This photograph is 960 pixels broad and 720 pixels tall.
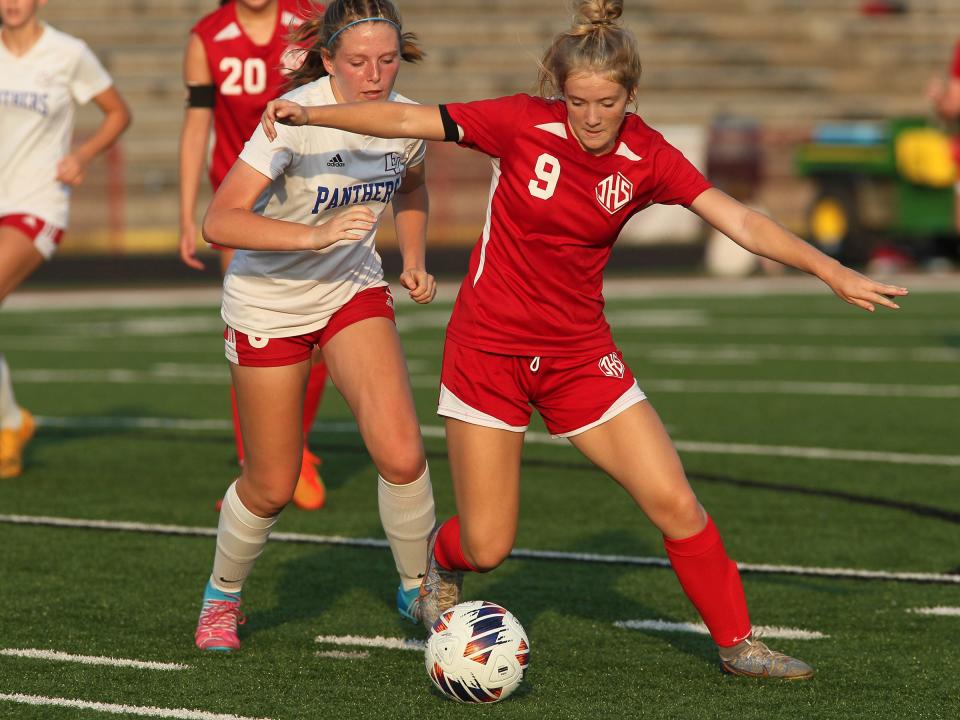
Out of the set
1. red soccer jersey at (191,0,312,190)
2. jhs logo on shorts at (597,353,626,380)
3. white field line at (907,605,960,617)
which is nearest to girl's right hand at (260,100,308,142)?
jhs logo on shorts at (597,353,626,380)

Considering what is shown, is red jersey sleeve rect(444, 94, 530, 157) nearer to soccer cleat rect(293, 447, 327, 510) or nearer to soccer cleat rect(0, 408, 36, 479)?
soccer cleat rect(293, 447, 327, 510)

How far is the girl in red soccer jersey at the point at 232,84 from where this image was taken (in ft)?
24.6

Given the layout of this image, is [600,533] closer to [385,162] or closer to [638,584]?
[638,584]

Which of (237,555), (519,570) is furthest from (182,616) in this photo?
(519,570)

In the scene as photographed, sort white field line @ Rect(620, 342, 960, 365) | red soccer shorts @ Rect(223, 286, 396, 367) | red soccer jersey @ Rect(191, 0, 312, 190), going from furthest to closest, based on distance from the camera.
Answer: white field line @ Rect(620, 342, 960, 365) → red soccer jersey @ Rect(191, 0, 312, 190) → red soccer shorts @ Rect(223, 286, 396, 367)

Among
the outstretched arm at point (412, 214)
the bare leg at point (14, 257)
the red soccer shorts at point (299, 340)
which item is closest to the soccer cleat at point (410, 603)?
the red soccer shorts at point (299, 340)

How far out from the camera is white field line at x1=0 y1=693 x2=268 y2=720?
175 inches

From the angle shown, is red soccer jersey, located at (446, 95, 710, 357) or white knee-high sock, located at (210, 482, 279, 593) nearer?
red soccer jersey, located at (446, 95, 710, 357)

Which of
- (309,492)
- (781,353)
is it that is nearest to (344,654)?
(309,492)

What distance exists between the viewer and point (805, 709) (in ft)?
15.0

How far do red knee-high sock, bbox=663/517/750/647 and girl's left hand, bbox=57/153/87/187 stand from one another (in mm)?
4167

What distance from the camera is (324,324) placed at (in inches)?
209

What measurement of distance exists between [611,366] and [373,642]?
46.8 inches

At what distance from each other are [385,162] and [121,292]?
51.0 ft
